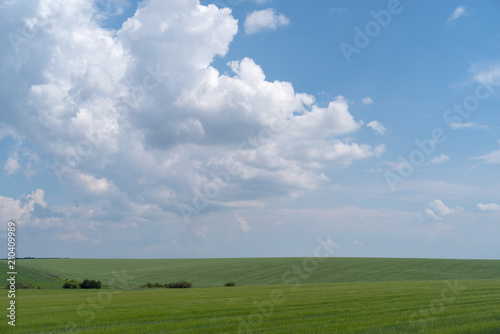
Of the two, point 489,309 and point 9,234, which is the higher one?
point 9,234

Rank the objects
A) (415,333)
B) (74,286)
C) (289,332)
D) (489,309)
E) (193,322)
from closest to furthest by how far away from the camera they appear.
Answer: (415,333) < (289,332) < (193,322) < (489,309) < (74,286)

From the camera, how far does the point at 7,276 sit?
74.9 m

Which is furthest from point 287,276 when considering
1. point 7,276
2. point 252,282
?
point 7,276

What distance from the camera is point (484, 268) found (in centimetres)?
8181

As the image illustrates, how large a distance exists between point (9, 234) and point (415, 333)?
1941 cm

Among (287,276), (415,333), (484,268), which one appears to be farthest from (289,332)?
(484,268)

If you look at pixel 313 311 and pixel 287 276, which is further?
pixel 287 276

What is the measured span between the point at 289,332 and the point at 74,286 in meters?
60.4

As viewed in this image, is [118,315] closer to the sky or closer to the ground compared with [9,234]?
closer to the ground

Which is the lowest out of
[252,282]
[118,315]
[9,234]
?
[252,282]

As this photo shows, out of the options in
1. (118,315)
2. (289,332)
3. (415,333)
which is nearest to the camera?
(415,333)

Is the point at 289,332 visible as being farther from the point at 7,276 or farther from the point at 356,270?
→ the point at 7,276

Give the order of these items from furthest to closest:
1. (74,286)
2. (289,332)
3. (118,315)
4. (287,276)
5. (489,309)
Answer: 1. (287,276)
2. (74,286)
3. (118,315)
4. (489,309)
5. (289,332)

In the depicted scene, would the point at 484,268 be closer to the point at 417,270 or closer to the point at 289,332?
the point at 417,270
